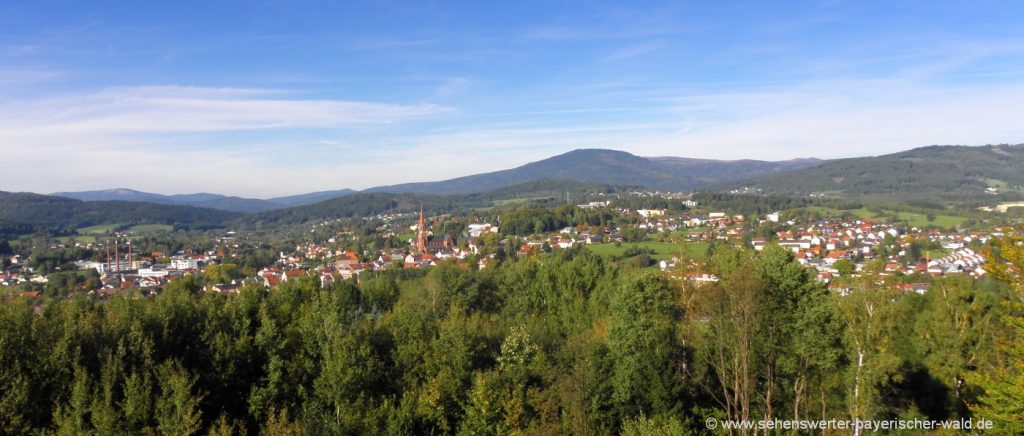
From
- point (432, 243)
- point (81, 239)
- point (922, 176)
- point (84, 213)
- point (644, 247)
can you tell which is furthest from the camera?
point (922, 176)

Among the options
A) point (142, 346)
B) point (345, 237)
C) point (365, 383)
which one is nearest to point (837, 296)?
point (365, 383)

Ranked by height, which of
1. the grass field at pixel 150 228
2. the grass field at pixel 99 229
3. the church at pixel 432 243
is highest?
the grass field at pixel 99 229

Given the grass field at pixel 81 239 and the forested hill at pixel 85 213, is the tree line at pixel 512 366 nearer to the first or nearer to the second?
the grass field at pixel 81 239

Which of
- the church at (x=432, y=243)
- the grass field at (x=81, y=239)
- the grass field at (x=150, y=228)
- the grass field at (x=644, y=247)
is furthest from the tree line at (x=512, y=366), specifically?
the grass field at (x=150, y=228)

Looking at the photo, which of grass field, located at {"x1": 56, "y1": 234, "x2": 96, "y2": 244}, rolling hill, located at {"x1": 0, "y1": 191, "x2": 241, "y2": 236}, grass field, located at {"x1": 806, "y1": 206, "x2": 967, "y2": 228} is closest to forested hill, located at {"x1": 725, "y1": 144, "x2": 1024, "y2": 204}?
grass field, located at {"x1": 806, "y1": 206, "x2": 967, "y2": 228}

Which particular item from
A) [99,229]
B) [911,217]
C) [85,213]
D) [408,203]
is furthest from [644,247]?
[85,213]

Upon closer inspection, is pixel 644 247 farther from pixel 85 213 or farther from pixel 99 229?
pixel 85 213

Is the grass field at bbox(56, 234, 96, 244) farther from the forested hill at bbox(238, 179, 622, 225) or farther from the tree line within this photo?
the tree line
